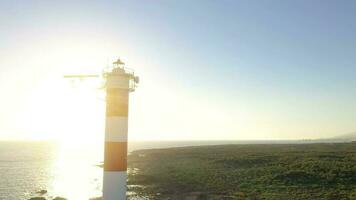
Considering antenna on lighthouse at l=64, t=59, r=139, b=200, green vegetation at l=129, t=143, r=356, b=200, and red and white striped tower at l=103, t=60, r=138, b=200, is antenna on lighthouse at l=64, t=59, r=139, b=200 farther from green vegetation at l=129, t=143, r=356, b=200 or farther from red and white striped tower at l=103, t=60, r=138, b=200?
green vegetation at l=129, t=143, r=356, b=200

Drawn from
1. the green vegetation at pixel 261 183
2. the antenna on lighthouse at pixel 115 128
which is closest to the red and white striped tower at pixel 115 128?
the antenna on lighthouse at pixel 115 128

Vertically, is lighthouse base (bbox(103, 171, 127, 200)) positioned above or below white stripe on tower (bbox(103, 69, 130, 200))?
below

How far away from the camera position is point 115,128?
14.9 metres

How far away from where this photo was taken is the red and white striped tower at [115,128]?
584 inches

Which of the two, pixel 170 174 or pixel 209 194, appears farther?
pixel 170 174

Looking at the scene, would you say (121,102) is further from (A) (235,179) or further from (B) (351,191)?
(A) (235,179)

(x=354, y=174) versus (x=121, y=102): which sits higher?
(x=121, y=102)

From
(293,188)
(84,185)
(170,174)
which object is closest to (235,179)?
(293,188)

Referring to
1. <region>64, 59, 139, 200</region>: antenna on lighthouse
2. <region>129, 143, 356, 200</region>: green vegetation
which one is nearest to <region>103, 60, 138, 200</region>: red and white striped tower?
<region>64, 59, 139, 200</region>: antenna on lighthouse

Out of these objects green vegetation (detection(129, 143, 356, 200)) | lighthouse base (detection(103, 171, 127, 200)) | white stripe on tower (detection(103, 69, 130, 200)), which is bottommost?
green vegetation (detection(129, 143, 356, 200))

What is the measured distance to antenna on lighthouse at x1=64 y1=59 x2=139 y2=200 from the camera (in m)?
14.8

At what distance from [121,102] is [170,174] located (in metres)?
50.5

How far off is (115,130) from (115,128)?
8cm

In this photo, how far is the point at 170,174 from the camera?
210 feet
